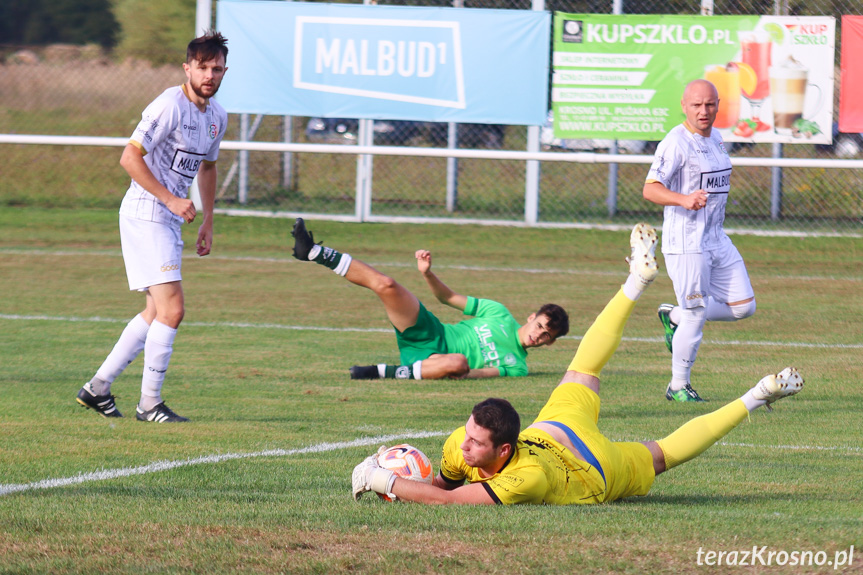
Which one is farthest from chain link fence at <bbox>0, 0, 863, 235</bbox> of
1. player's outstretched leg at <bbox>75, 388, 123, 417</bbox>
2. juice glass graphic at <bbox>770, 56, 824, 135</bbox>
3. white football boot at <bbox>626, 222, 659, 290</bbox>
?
white football boot at <bbox>626, 222, 659, 290</bbox>

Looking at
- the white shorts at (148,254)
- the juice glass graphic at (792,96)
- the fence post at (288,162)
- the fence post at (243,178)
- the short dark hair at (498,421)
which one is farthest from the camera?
the fence post at (288,162)

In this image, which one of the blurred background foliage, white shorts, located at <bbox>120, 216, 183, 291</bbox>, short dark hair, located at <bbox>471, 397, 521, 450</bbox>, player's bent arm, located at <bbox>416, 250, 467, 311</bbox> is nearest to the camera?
short dark hair, located at <bbox>471, 397, 521, 450</bbox>

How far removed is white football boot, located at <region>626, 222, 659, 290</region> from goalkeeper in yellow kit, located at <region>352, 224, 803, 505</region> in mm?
353

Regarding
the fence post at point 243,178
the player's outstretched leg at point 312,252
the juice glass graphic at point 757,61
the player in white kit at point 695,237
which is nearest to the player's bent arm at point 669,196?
the player in white kit at point 695,237

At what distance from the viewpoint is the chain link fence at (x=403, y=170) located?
1678 centimetres

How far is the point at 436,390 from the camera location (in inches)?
308

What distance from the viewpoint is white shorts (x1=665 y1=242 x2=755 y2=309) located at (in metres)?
7.57

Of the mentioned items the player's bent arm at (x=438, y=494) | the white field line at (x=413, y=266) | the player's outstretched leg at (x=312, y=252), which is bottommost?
the player's bent arm at (x=438, y=494)

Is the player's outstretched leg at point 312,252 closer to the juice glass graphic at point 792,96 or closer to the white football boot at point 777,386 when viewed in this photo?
the white football boot at point 777,386

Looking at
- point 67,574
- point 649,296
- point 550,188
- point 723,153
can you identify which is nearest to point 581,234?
point 550,188

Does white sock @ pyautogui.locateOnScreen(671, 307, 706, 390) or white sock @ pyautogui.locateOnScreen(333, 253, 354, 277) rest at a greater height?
white sock @ pyautogui.locateOnScreen(333, 253, 354, 277)

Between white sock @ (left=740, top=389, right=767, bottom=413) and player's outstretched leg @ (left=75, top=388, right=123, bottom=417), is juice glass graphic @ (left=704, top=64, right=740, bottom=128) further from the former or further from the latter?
white sock @ (left=740, top=389, right=767, bottom=413)

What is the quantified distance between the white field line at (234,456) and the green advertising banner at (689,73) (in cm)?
999

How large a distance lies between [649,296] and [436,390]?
5.78 metres
